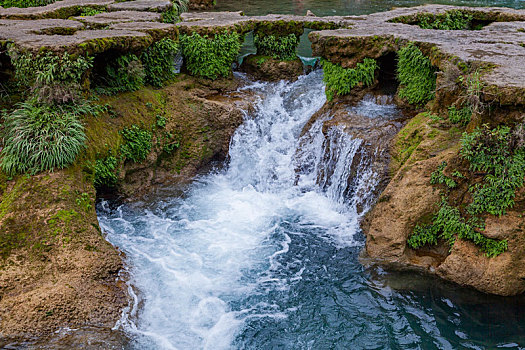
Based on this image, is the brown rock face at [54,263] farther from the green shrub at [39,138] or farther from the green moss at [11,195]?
the green shrub at [39,138]

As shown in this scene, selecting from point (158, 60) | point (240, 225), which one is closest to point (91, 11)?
point (158, 60)

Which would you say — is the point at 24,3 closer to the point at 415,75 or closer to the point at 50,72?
the point at 50,72

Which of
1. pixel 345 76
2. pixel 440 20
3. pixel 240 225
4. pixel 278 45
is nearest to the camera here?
pixel 240 225

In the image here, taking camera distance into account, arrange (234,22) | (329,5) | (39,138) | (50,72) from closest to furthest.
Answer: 1. (39,138)
2. (50,72)
3. (234,22)
4. (329,5)

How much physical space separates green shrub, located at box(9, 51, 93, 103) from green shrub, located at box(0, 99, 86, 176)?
0.22 meters

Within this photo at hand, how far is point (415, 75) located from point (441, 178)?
9.82ft

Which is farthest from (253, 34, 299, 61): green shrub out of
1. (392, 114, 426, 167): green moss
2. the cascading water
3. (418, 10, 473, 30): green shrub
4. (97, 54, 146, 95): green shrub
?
(392, 114, 426, 167): green moss

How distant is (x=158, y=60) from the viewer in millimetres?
10078

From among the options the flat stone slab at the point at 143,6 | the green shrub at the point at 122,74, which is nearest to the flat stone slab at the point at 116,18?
the flat stone slab at the point at 143,6

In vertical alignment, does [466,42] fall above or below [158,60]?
above

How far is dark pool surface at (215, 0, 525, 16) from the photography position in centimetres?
Answer: 2098

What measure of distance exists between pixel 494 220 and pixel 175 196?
6.19 metres

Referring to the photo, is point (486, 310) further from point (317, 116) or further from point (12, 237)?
point (12, 237)

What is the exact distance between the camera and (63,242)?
6512 millimetres
